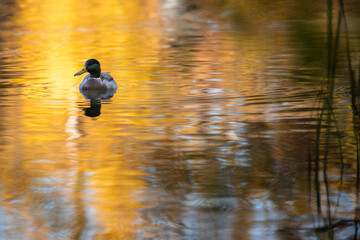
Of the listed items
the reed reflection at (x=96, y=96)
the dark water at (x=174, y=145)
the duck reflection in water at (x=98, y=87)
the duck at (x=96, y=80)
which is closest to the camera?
the dark water at (x=174, y=145)

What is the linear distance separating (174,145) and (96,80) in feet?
12.3

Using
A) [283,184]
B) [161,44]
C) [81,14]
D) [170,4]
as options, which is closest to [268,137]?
[283,184]

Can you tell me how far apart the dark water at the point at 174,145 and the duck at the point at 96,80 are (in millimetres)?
232

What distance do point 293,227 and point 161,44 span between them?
11401 millimetres

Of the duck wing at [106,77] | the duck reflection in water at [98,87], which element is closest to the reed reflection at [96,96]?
the duck reflection in water at [98,87]

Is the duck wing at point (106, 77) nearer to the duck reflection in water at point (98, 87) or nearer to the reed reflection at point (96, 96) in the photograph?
the duck reflection in water at point (98, 87)

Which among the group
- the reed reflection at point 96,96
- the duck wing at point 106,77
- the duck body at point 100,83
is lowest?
the reed reflection at point 96,96

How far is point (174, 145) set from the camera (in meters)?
6.41

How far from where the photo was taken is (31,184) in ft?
17.2

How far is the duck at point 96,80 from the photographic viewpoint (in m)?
9.76

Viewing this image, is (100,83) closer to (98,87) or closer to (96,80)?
(98,87)

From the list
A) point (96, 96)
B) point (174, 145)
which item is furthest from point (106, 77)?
point (174, 145)

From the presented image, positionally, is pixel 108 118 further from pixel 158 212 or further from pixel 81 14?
pixel 81 14

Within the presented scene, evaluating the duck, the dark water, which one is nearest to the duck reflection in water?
the duck
